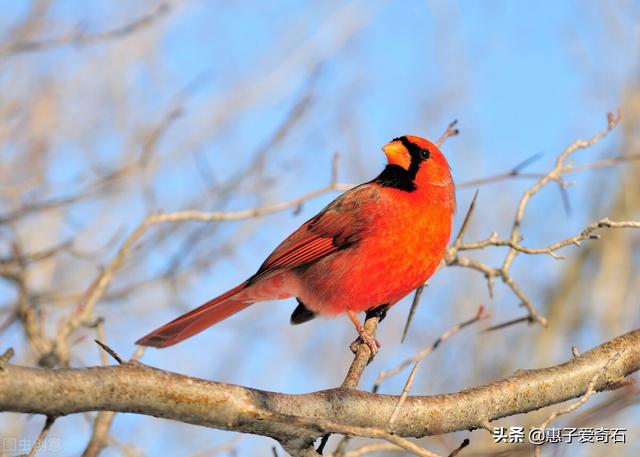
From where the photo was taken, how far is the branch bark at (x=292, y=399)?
5.76ft

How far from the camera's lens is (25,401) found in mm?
1716

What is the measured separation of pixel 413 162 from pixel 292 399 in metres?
1.91

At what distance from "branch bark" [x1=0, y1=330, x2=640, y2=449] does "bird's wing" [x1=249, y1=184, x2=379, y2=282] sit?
1.27m

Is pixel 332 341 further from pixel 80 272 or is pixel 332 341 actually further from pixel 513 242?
pixel 513 242

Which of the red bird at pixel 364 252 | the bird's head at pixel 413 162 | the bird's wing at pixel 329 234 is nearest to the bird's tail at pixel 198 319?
the red bird at pixel 364 252

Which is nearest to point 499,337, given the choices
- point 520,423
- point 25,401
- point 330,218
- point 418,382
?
point 418,382

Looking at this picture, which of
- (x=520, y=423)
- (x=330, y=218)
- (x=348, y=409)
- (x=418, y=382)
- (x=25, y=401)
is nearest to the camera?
(x=25, y=401)

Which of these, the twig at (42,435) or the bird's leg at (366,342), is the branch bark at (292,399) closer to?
the twig at (42,435)

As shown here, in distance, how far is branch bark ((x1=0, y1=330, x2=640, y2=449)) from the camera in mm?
1755

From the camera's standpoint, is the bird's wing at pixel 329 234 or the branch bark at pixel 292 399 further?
the bird's wing at pixel 329 234

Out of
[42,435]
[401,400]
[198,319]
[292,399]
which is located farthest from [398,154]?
[42,435]

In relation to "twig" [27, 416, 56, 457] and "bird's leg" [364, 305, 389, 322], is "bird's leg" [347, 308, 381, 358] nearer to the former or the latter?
"bird's leg" [364, 305, 389, 322]

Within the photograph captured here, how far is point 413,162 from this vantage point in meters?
3.80

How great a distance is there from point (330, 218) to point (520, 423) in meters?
3.78
